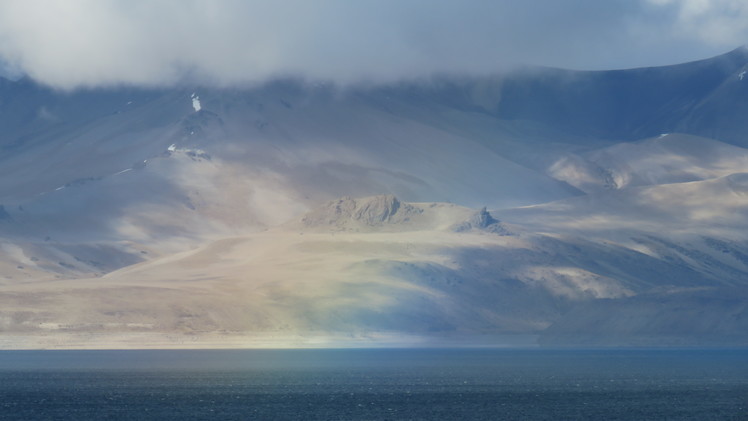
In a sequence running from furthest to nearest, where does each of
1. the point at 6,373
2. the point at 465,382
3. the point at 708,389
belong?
the point at 6,373
the point at 465,382
the point at 708,389

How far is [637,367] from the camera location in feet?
637

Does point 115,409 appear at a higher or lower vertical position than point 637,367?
lower

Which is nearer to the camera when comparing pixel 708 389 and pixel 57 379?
pixel 708 389

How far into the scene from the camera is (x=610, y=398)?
131750 millimetres

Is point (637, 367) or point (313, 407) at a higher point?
point (637, 367)

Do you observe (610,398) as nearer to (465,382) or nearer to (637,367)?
(465,382)

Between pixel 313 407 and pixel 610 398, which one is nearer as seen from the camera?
pixel 313 407

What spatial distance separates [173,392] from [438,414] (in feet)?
117

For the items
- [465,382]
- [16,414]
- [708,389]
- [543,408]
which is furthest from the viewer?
[465,382]

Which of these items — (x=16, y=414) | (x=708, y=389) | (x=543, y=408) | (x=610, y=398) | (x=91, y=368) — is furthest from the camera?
(x=91, y=368)

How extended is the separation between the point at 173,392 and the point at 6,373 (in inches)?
1801

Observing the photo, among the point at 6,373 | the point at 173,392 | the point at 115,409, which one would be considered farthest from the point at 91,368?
the point at 115,409

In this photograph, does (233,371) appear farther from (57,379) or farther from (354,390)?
(354,390)

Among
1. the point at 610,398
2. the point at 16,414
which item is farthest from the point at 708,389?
the point at 16,414
